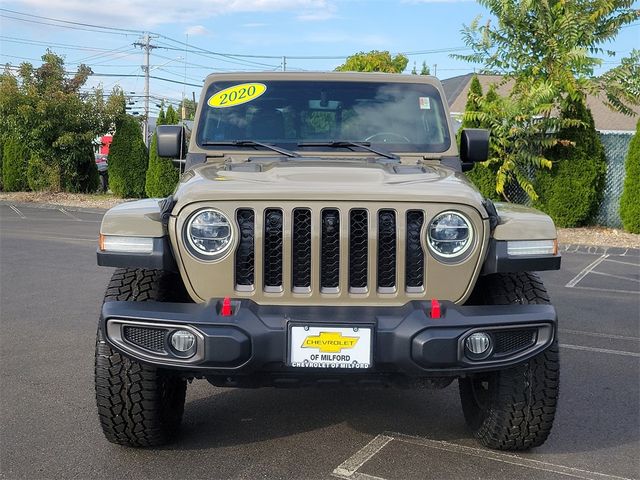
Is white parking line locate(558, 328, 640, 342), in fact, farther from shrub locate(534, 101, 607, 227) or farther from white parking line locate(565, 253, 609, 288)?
shrub locate(534, 101, 607, 227)

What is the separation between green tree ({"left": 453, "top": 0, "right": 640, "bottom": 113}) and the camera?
12.8 meters

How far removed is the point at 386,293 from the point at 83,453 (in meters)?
1.69

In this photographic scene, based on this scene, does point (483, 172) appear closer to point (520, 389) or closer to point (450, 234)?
point (520, 389)

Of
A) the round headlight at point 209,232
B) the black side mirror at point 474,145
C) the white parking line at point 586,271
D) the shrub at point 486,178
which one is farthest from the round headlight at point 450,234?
the shrub at point 486,178

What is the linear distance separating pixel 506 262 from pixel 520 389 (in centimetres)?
64

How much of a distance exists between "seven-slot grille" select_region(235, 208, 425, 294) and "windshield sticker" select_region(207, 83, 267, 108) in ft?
5.34

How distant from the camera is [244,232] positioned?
10.3ft

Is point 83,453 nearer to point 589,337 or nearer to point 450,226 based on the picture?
point 450,226

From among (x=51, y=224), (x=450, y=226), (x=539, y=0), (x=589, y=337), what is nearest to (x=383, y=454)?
(x=450, y=226)

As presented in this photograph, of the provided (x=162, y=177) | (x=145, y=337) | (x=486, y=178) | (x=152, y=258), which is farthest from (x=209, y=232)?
(x=162, y=177)

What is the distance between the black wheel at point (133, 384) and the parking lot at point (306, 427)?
147mm

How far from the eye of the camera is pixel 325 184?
327cm

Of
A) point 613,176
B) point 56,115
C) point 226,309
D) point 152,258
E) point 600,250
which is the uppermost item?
point 56,115

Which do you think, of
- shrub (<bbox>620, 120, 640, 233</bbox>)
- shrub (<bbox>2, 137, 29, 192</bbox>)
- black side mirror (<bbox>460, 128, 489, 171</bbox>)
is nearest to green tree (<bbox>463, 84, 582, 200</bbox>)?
shrub (<bbox>620, 120, 640, 233</bbox>)
